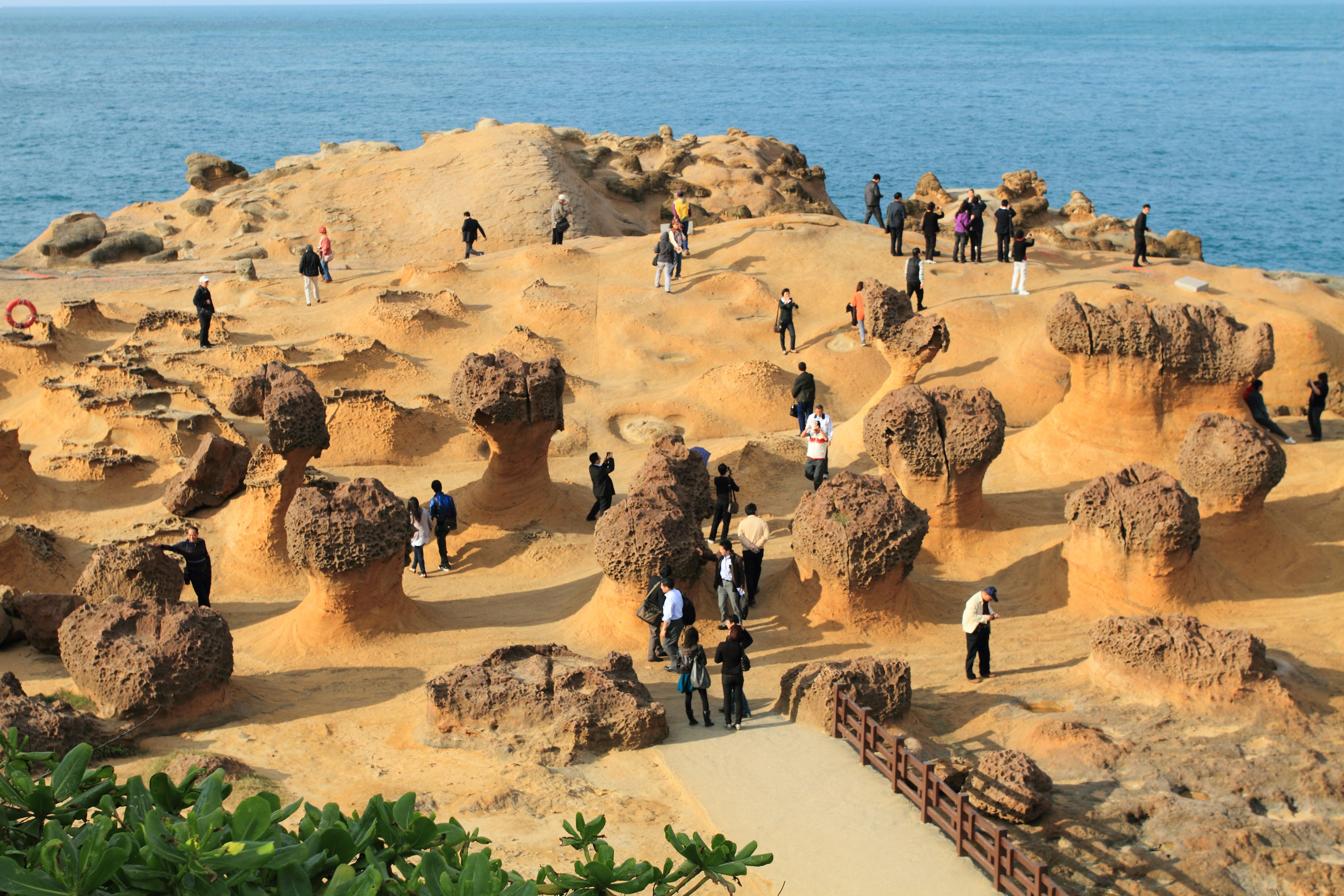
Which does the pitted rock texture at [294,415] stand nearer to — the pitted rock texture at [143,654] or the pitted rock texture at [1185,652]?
the pitted rock texture at [143,654]

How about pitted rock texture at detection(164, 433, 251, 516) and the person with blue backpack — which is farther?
pitted rock texture at detection(164, 433, 251, 516)

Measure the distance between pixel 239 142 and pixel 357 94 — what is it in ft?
113

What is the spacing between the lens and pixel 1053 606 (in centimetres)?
1487

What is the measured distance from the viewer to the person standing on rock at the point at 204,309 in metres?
23.6

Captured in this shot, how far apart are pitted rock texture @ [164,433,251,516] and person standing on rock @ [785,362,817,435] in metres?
8.80

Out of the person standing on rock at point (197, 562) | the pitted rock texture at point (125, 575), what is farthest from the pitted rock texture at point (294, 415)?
the pitted rock texture at point (125, 575)

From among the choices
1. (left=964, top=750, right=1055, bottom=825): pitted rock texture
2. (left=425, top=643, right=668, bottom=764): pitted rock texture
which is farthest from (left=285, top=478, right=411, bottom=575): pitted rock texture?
(left=964, top=750, right=1055, bottom=825): pitted rock texture

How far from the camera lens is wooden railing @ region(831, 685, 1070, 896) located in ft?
27.7

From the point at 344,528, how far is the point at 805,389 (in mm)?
8655

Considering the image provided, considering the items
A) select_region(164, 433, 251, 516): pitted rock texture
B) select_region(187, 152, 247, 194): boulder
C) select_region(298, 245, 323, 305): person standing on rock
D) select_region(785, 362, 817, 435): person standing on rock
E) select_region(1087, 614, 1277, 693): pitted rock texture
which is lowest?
select_region(164, 433, 251, 516): pitted rock texture

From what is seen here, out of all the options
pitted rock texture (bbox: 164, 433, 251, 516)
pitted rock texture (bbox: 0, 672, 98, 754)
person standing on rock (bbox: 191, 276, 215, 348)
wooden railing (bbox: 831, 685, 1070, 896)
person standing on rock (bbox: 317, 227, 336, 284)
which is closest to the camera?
wooden railing (bbox: 831, 685, 1070, 896)

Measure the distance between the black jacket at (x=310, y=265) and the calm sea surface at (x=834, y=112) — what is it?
4011 cm

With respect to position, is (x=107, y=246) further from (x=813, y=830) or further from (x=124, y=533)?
(x=813, y=830)

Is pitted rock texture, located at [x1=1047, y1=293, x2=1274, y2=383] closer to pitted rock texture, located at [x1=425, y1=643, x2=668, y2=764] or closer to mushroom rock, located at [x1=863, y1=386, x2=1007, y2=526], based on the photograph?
mushroom rock, located at [x1=863, y1=386, x2=1007, y2=526]
